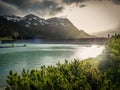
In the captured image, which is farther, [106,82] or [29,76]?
[29,76]

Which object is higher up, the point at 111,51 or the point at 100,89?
the point at 111,51

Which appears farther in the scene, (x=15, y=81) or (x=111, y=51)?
(x=111, y=51)

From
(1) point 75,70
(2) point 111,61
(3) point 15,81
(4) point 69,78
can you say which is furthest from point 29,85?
(2) point 111,61

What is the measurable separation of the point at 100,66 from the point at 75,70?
12.4 meters

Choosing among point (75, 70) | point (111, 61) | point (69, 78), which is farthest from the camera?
point (111, 61)

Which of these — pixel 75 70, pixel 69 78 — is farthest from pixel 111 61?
pixel 69 78

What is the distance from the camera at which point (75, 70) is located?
2936cm

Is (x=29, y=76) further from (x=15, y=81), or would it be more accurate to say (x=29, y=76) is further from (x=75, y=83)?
(x=75, y=83)

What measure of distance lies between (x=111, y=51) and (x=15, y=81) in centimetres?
1761

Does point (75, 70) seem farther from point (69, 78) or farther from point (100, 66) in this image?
point (100, 66)

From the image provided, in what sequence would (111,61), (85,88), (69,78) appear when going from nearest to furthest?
(85,88) → (69,78) → (111,61)

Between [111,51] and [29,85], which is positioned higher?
Result: [111,51]

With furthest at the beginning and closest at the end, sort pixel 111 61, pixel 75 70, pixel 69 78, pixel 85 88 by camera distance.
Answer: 1. pixel 111 61
2. pixel 75 70
3. pixel 69 78
4. pixel 85 88

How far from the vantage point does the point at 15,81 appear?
26922 millimetres
